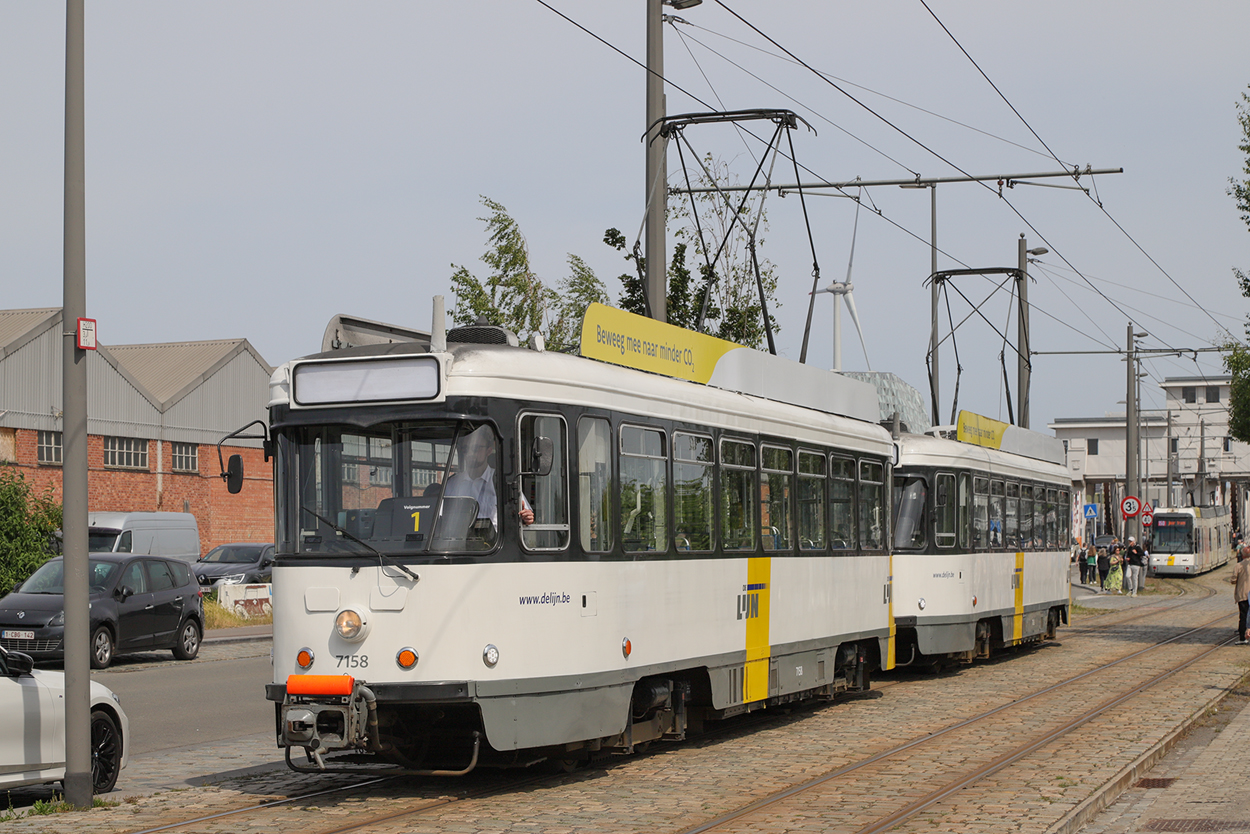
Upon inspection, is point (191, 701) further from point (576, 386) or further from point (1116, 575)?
point (1116, 575)

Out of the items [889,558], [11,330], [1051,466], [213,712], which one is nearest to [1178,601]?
[1051,466]

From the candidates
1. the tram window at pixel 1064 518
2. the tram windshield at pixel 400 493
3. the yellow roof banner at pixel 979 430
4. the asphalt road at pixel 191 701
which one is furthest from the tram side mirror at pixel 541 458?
the tram window at pixel 1064 518

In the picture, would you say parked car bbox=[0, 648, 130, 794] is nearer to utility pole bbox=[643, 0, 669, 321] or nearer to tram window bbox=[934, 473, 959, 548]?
utility pole bbox=[643, 0, 669, 321]

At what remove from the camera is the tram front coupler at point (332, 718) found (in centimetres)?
925

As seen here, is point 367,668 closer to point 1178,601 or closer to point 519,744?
point 519,744

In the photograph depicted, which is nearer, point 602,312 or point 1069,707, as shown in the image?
Result: point 602,312

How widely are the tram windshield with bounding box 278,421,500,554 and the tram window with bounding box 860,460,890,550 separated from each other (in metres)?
7.11

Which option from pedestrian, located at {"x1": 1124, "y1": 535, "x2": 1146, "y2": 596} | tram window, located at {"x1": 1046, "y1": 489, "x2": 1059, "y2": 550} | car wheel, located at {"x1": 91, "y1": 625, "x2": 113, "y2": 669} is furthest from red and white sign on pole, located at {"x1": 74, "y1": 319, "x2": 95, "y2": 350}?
pedestrian, located at {"x1": 1124, "y1": 535, "x2": 1146, "y2": 596}

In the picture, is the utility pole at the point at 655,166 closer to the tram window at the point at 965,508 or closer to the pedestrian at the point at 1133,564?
the tram window at the point at 965,508

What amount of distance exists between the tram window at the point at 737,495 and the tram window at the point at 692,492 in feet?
0.79

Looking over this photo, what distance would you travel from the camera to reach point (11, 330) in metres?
47.1

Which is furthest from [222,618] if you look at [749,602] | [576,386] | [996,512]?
[576,386]

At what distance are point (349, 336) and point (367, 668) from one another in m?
2.65

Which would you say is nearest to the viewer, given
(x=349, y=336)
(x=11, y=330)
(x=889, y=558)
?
(x=349, y=336)
